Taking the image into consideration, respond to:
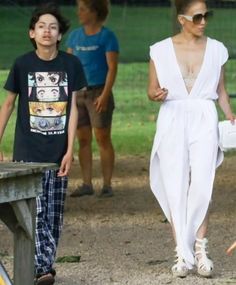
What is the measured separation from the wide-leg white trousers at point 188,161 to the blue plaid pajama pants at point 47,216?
85 cm

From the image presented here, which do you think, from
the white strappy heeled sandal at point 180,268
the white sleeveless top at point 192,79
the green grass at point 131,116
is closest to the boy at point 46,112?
the white sleeveless top at point 192,79

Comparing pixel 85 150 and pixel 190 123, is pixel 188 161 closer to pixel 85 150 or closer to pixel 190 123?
pixel 190 123

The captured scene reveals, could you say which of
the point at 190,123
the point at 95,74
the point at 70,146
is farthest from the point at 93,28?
the point at 70,146

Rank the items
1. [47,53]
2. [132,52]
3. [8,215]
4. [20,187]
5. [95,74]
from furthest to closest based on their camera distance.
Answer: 1. [132,52]
2. [95,74]
3. [47,53]
4. [8,215]
5. [20,187]

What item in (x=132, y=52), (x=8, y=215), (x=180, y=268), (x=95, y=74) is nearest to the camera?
(x=8, y=215)

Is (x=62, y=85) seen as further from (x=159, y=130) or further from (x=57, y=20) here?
(x=159, y=130)

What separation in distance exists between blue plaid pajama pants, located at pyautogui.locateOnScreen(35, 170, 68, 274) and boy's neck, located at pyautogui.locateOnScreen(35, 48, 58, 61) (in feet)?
2.24

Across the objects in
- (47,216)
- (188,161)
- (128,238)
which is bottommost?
(128,238)

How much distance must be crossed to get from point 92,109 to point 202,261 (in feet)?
11.0

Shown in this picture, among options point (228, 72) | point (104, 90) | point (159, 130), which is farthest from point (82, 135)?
point (228, 72)

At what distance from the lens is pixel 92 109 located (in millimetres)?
10977

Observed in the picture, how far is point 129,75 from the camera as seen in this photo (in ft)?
66.2

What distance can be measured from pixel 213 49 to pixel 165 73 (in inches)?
13.6

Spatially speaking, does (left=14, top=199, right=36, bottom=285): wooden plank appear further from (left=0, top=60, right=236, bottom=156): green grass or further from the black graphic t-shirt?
(left=0, top=60, right=236, bottom=156): green grass
